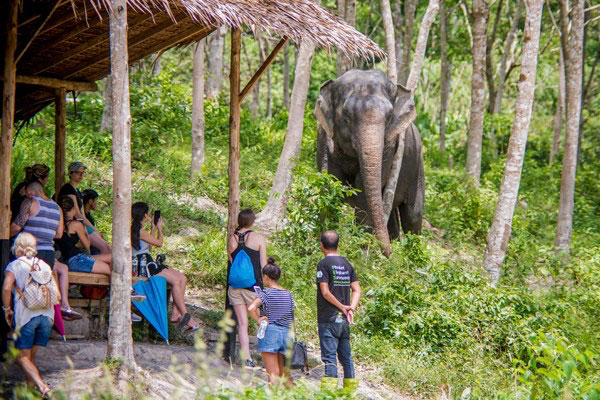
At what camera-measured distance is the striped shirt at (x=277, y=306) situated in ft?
24.8

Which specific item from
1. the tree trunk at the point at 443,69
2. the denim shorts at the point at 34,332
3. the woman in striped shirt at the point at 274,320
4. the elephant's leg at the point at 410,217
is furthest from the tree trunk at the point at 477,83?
the denim shorts at the point at 34,332

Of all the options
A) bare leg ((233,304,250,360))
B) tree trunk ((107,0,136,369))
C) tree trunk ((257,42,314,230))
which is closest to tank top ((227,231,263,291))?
bare leg ((233,304,250,360))

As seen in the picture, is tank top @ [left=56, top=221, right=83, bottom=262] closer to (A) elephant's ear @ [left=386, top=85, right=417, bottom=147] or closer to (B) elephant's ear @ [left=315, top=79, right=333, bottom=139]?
(B) elephant's ear @ [left=315, top=79, right=333, bottom=139]

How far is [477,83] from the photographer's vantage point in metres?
18.2

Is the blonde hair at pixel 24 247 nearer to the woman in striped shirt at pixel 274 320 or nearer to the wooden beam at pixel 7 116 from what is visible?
the wooden beam at pixel 7 116

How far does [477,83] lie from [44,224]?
11.9 metres

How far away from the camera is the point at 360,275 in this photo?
11367 millimetres

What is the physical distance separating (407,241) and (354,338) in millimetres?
2784

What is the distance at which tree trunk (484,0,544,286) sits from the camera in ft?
39.3

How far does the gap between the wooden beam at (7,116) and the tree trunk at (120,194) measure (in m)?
0.93

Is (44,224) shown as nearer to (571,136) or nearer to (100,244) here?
(100,244)

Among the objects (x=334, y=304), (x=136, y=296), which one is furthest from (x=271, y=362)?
(x=136, y=296)

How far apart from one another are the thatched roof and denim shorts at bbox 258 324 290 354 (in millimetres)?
2720


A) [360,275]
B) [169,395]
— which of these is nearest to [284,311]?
[169,395]
